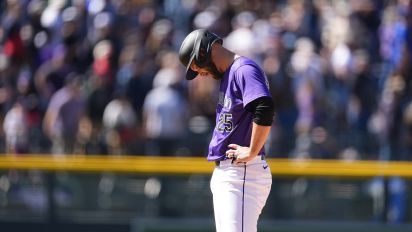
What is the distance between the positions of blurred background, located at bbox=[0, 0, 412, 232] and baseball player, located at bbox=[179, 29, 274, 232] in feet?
12.6

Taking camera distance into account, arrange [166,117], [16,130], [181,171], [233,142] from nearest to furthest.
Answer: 1. [233,142]
2. [181,171]
3. [166,117]
4. [16,130]

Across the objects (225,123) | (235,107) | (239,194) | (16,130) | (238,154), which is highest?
(235,107)

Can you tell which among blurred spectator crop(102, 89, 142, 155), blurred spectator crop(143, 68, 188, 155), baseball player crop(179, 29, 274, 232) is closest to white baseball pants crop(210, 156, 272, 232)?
baseball player crop(179, 29, 274, 232)

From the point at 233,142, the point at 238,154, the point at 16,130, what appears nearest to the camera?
the point at 238,154

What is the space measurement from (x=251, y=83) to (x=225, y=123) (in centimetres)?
36

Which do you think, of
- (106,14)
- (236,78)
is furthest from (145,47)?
(236,78)

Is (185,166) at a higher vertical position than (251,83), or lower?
lower

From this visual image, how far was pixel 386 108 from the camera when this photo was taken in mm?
10836

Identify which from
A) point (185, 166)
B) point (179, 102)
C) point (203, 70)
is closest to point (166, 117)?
point (179, 102)

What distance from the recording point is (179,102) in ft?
37.3

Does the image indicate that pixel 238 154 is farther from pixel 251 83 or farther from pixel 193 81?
pixel 193 81

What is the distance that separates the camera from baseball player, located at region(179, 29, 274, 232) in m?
5.59

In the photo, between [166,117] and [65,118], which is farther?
[65,118]

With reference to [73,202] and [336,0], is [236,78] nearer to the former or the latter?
[73,202]
